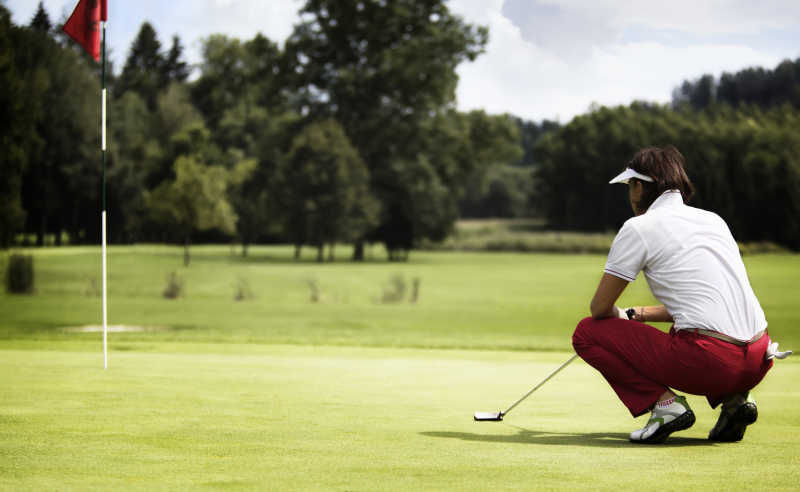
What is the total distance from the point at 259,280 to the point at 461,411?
1308 inches

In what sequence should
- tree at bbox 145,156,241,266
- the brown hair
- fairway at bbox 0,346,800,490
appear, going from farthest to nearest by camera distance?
tree at bbox 145,156,241,266 < the brown hair < fairway at bbox 0,346,800,490

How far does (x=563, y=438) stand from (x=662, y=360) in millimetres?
653

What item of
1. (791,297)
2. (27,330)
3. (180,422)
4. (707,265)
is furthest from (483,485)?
(791,297)

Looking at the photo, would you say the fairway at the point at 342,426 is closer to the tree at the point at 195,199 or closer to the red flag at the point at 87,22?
the red flag at the point at 87,22

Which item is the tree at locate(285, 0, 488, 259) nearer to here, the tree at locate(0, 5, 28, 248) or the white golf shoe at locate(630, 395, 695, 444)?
the tree at locate(0, 5, 28, 248)

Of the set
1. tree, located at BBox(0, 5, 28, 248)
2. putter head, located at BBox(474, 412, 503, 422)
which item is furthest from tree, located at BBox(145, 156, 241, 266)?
putter head, located at BBox(474, 412, 503, 422)

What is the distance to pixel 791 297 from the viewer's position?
106ft

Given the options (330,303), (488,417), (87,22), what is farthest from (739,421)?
(330,303)

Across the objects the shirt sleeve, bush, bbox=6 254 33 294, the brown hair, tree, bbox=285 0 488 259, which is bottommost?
bush, bbox=6 254 33 294

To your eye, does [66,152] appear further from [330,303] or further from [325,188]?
[330,303]

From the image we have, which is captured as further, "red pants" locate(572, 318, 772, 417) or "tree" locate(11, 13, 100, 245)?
"tree" locate(11, 13, 100, 245)

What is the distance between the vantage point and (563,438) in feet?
15.9

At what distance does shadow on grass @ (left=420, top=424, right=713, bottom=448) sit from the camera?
→ 4.68m

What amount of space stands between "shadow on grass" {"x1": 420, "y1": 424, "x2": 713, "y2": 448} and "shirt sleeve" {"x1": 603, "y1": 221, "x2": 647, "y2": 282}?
0.85 m
